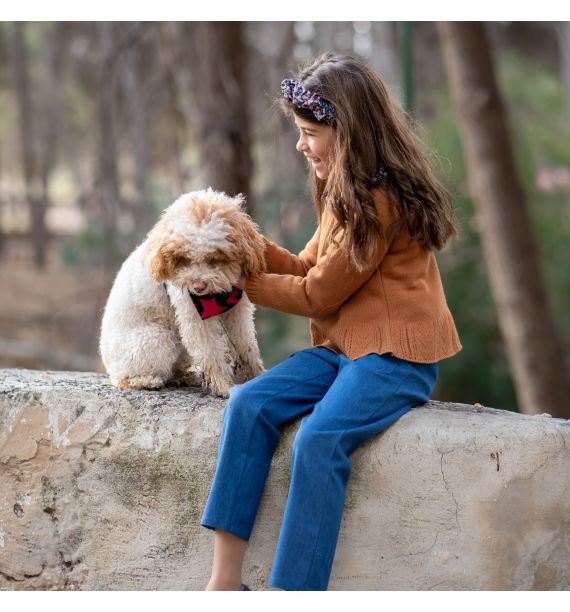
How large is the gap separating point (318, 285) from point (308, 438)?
0.60 metres

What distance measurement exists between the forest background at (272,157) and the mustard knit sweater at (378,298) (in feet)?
1.94

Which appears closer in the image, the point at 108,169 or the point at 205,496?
the point at 205,496

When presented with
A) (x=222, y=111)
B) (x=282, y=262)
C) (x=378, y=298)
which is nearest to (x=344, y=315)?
(x=378, y=298)

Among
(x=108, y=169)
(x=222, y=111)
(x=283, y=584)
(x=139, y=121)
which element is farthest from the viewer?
(x=139, y=121)

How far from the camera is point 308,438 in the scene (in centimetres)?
287

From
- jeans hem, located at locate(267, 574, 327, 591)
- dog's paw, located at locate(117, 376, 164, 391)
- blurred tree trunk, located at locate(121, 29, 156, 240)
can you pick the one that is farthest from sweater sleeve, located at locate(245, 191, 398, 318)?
blurred tree trunk, located at locate(121, 29, 156, 240)

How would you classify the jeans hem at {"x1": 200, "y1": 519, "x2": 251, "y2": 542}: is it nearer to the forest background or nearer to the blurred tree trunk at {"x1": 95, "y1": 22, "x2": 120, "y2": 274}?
the forest background

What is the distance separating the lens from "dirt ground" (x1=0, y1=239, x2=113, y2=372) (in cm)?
972

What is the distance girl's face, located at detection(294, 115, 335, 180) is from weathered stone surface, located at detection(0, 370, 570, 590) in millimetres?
997

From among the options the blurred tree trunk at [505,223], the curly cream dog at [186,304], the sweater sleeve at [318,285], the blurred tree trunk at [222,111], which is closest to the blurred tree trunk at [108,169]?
the blurred tree trunk at [222,111]

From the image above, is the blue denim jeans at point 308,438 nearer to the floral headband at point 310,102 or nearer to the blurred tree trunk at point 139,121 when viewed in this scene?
the floral headband at point 310,102

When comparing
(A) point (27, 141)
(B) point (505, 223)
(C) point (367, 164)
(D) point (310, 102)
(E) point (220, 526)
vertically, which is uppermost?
(A) point (27, 141)

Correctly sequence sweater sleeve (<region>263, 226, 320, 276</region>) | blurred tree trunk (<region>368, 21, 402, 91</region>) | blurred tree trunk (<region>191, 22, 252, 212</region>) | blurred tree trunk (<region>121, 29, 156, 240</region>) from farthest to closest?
blurred tree trunk (<region>368, 21, 402, 91</region>), blurred tree trunk (<region>121, 29, 156, 240</region>), blurred tree trunk (<region>191, 22, 252, 212</region>), sweater sleeve (<region>263, 226, 320, 276</region>)

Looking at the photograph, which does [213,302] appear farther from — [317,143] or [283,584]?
[283,584]
